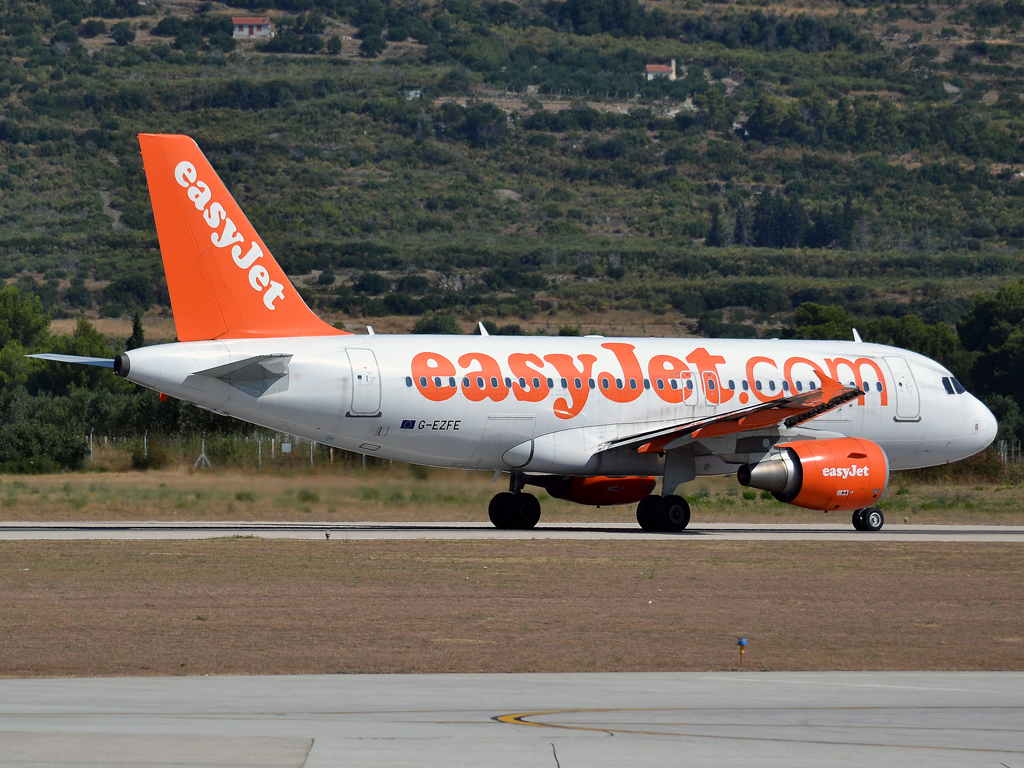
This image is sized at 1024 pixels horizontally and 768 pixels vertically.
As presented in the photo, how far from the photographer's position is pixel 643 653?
1502cm

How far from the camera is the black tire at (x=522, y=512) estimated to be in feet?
104

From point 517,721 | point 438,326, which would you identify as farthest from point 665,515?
point 438,326

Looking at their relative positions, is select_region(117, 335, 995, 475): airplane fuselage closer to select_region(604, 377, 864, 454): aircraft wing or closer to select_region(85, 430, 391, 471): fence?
select_region(604, 377, 864, 454): aircraft wing

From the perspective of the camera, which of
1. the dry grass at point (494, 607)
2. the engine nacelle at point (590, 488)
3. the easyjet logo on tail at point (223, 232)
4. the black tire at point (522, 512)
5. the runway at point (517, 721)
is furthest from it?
the engine nacelle at point (590, 488)

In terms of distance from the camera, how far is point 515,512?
104 feet

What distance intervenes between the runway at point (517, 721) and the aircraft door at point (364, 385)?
51.6ft

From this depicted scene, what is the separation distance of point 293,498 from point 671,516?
8.38 meters

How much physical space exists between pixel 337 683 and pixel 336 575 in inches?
343

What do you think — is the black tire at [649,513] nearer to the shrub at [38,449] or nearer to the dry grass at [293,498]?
the dry grass at [293,498]

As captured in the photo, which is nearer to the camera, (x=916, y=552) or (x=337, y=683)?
(x=337, y=683)

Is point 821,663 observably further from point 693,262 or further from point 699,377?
point 693,262

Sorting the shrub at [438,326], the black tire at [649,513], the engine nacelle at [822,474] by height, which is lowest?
the shrub at [438,326]

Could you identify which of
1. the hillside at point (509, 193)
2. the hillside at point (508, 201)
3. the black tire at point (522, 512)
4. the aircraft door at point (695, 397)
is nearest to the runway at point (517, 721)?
the black tire at point (522, 512)

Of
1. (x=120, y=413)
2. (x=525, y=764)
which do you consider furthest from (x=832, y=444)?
(x=120, y=413)
